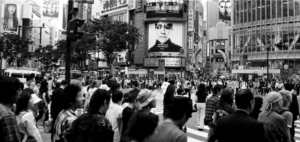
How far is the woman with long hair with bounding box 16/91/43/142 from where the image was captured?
414cm

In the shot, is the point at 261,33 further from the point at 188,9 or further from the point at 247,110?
the point at 247,110

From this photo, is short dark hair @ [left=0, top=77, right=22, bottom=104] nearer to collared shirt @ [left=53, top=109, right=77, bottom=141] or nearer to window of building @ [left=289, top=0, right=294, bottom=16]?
collared shirt @ [left=53, top=109, right=77, bottom=141]

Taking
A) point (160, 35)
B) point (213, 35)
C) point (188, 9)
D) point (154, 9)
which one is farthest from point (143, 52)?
point (213, 35)

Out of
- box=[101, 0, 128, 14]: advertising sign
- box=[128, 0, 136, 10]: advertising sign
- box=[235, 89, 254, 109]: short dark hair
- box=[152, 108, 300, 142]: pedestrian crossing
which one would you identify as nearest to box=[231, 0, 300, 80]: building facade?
box=[128, 0, 136, 10]: advertising sign

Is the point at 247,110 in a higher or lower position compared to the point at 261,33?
lower

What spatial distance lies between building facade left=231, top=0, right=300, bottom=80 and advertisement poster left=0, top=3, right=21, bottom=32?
215ft

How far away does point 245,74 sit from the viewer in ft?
204

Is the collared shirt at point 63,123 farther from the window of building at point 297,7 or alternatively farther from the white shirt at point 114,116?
the window of building at point 297,7

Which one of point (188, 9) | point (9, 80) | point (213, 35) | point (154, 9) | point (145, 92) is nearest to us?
point (9, 80)

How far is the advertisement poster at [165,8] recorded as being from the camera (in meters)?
75.6

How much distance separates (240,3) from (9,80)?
69393 mm

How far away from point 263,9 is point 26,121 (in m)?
63.1

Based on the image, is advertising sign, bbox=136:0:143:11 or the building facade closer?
the building facade


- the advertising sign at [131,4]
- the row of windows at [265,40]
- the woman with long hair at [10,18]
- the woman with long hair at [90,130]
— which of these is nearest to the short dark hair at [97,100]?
the woman with long hair at [90,130]
